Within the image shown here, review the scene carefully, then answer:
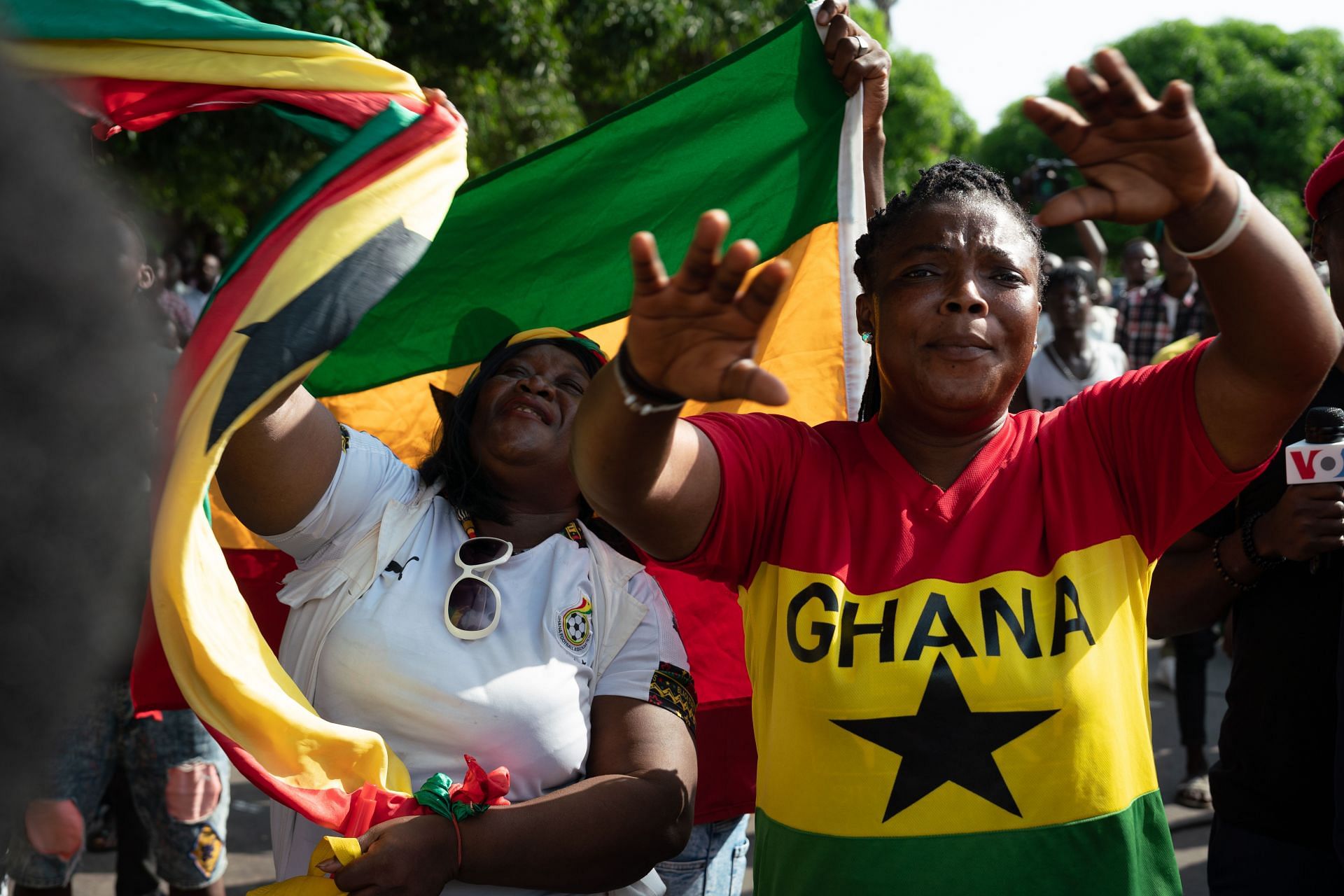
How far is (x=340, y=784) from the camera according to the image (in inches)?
80.7

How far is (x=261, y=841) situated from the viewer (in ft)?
16.4

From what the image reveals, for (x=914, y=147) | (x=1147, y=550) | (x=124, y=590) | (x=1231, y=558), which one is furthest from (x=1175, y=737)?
(x=914, y=147)

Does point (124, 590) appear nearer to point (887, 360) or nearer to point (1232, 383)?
point (887, 360)

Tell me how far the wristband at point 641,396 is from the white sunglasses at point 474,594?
0.81 metres

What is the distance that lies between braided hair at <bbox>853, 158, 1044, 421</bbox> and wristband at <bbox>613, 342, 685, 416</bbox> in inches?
25.7

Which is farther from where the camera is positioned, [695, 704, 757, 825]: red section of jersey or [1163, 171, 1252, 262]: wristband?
[695, 704, 757, 825]: red section of jersey

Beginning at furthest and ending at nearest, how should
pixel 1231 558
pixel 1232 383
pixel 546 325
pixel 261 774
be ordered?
pixel 546 325 → pixel 1231 558 → pixel 261 774 → pixel 1232 383

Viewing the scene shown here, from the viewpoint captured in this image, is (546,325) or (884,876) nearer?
(884,876)

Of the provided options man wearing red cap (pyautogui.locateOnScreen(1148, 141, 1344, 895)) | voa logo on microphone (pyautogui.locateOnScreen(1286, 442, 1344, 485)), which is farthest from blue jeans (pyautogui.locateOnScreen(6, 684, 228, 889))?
voa logo on microphone (pyautogui.locateOnScreen(1286, 442, 1344, 485))

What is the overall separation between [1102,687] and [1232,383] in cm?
47

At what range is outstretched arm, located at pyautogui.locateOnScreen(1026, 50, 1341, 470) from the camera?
1.54 metres

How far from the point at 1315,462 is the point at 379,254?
1656mm

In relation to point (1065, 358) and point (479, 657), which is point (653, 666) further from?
point (1065, 358)

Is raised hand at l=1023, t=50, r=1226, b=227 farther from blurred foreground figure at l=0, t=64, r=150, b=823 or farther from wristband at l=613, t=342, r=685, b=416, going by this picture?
blurred foreground figure at l=0, t=64, r=150, b=823
